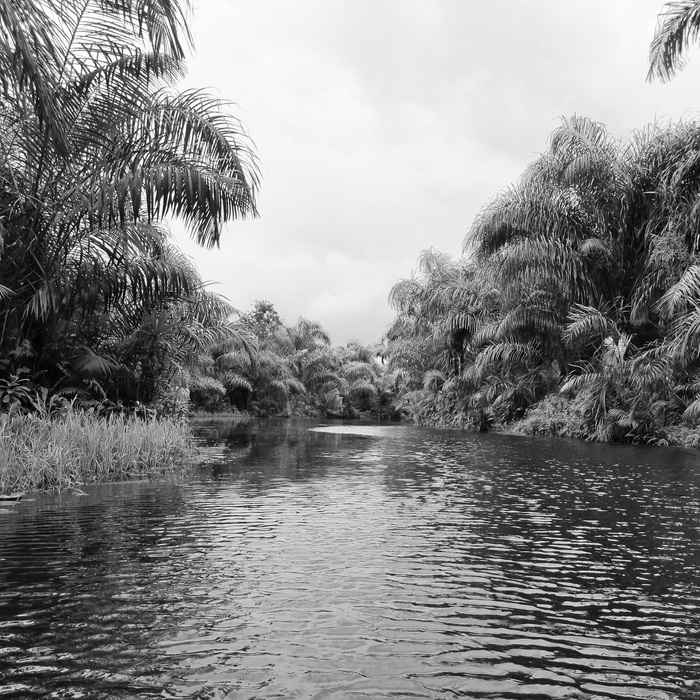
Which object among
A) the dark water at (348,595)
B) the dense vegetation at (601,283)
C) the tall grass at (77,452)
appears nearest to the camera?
the dark water at (348,595)

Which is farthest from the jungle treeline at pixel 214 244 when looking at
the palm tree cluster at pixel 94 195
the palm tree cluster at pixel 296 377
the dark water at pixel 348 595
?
the palm tree cluster at pixel 296 377

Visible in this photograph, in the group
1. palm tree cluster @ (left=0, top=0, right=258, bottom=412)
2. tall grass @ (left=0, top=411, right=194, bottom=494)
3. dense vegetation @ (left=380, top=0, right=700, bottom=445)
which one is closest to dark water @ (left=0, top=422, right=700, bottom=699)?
tall grass @ (left=0, top=411, right=194, bottom=494)

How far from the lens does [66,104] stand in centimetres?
928

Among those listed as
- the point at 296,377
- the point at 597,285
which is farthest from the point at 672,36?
the point at 296,377

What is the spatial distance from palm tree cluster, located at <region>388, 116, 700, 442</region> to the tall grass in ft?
39.9

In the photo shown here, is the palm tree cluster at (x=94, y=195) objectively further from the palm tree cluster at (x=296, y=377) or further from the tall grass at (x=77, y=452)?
the palm tree cluster at (x=296, y=377)

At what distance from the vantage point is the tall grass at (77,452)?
861 cm

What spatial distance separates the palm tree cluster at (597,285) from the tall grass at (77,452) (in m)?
12.2

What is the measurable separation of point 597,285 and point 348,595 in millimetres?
19892

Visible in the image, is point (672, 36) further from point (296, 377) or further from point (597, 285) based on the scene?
point (296, 377)

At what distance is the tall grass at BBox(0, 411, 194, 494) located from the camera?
8609mm

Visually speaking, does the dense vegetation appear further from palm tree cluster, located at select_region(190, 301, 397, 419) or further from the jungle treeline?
palm tree cluster, located at select_region(190, 301, 397, 419)

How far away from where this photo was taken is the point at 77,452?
957cm

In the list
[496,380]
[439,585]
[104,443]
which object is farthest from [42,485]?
[496,380]
